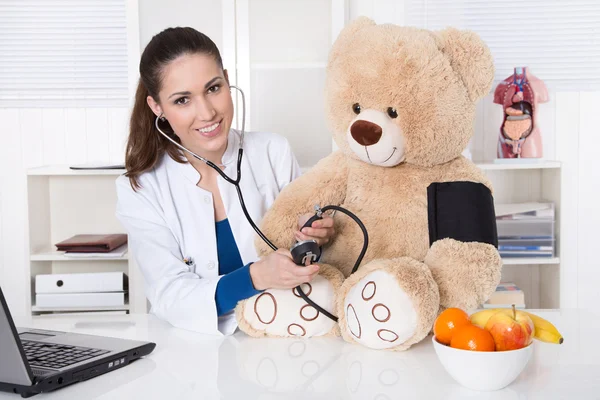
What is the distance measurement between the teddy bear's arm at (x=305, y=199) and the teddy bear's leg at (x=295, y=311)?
112mm

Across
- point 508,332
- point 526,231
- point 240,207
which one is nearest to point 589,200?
point 526,231

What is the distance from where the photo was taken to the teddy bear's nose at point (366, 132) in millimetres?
1157

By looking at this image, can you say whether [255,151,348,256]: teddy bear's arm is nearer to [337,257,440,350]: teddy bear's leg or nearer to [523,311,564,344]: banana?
[337,257,440,350]: teddy bear's leg

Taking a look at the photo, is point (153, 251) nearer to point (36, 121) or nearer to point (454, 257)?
point (454, 257)

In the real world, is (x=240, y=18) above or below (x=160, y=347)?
above

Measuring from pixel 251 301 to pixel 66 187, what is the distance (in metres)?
1.93

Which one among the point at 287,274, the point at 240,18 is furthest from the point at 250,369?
the point at 240,18

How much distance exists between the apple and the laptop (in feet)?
1.90

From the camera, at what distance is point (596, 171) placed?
303 centimetres

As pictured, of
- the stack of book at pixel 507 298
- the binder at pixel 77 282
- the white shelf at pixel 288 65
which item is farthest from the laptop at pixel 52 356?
the stack of book at pixel 507 298

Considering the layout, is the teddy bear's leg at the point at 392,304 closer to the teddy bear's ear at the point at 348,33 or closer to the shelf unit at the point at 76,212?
the teddy bear's ear at the point at 348,33

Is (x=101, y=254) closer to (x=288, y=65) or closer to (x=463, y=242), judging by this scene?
(x=288, y=65)

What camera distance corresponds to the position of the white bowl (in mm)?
943

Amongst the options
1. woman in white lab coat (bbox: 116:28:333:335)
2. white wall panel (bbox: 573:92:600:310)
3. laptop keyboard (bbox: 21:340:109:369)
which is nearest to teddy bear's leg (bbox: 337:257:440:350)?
woman in white lab coat (bbox: 116:28:333:335)
